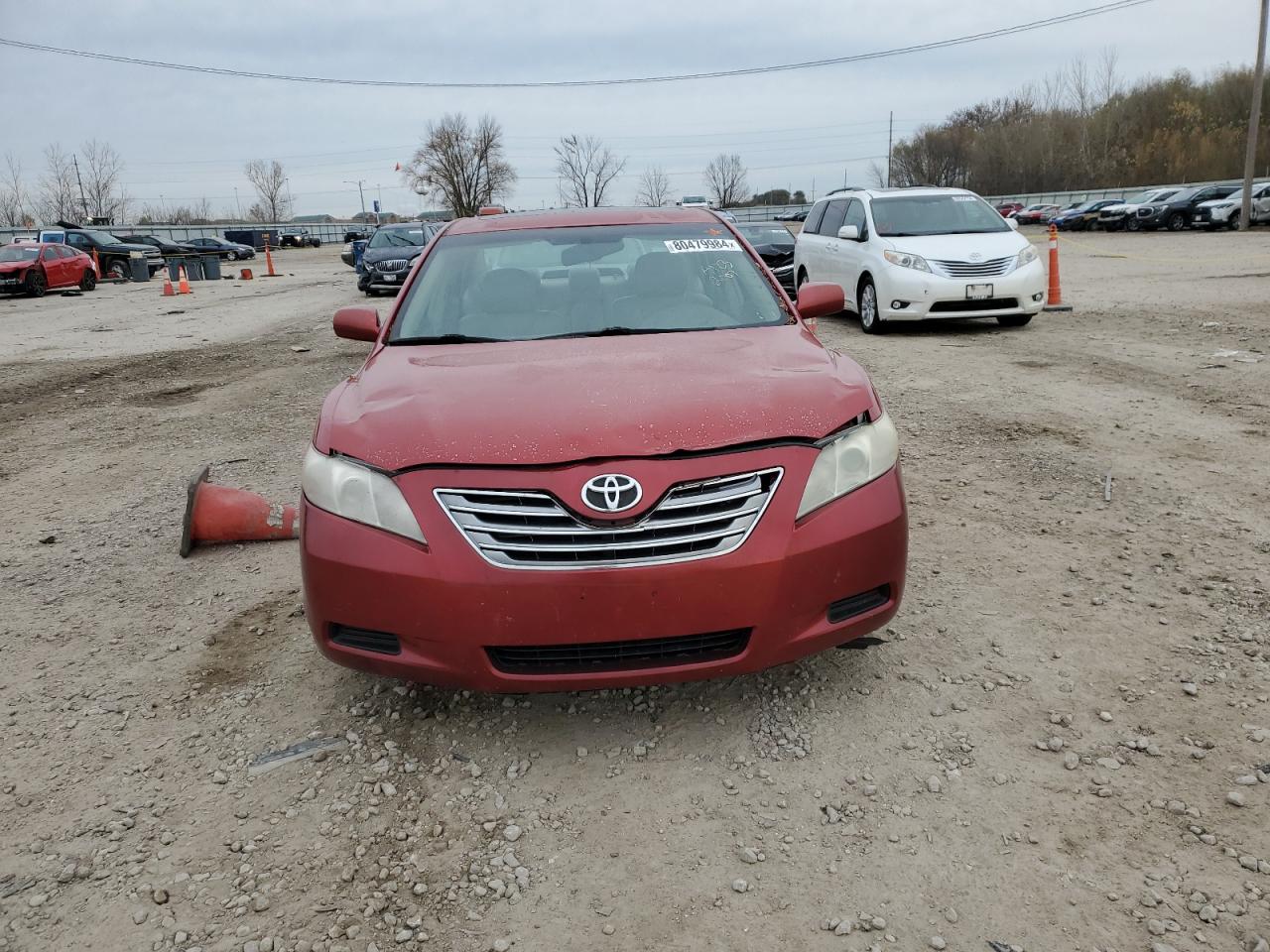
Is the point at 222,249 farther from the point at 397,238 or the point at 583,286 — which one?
the point at 583,286

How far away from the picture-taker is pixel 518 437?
8.43 feet

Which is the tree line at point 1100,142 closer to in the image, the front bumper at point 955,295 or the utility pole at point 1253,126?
the utility pole at point 1253,126

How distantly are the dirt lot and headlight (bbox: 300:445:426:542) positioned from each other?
29.4 inches

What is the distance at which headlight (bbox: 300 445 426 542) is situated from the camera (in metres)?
2.53

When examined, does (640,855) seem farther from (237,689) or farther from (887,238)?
(887,238)

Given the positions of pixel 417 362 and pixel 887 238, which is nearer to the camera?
pixel 417 362

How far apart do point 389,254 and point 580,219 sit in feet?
59.1

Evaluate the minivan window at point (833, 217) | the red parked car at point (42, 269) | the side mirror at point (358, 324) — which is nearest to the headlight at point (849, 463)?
the side mirror at point (358, 324)

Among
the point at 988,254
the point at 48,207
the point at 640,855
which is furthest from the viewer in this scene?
the point at 48,207

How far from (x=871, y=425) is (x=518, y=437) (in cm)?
108

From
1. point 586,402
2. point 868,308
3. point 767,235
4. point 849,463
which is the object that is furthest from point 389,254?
point 849,463

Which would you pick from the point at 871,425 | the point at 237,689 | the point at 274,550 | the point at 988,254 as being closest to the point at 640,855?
the point at 871,425

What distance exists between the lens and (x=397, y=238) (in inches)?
891

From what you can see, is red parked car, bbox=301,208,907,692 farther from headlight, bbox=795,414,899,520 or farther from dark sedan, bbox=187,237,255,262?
dark sedan, bbox=187,237,255,262
